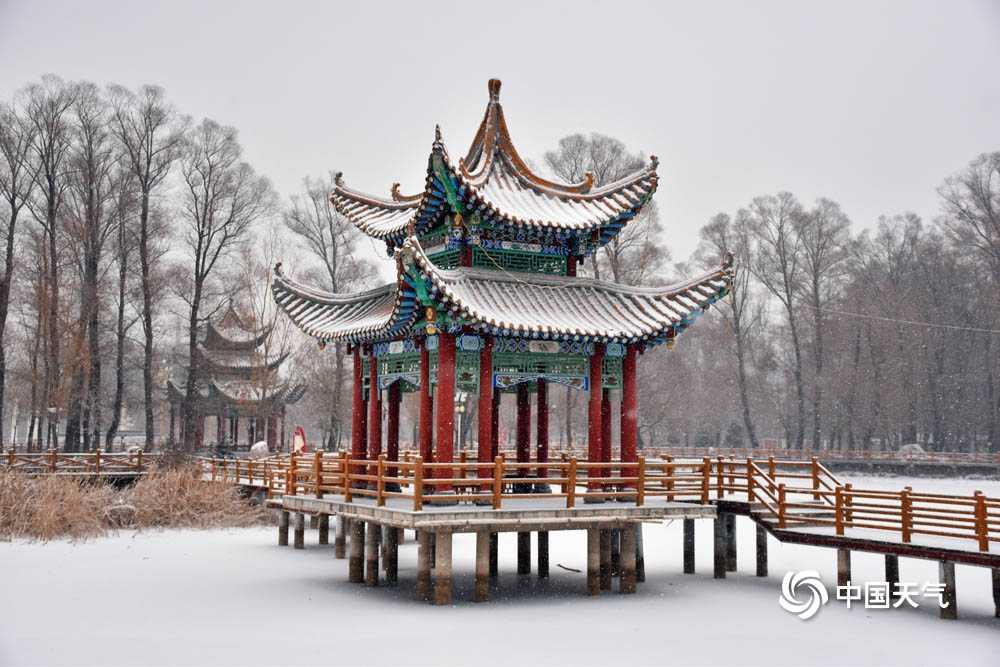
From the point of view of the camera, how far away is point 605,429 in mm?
20562

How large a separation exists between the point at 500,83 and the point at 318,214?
2858 cm

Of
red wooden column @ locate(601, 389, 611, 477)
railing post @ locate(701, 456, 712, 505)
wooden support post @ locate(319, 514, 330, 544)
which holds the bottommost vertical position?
wooden support post @ locate(319, 514, 330, 544)

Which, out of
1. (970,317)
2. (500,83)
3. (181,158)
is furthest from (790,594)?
(970,317)

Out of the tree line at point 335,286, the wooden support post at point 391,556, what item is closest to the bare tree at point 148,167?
the tree line at point 335,286

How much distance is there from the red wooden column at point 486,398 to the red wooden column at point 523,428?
97.8 inches

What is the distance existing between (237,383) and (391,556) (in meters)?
28.8

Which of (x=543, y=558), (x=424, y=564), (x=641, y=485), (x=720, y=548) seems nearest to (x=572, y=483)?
(x=641, y=485)

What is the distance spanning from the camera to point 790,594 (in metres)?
19.4

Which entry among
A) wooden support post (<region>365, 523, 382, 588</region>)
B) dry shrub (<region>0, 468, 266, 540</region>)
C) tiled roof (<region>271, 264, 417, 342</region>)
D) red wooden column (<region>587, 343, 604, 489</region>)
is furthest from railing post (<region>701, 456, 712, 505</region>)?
dry shrub (<region>0, 468, 266, 540</region>)

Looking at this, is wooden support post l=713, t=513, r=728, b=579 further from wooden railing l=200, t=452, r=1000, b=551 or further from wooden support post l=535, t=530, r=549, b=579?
wooden support post l=535, t=530, r=549, b=579

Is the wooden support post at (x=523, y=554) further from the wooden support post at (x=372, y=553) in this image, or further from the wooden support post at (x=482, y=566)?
the wooden support post at (x=482, y=566)

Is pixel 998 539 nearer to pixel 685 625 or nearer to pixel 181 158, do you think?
pixel 685 625

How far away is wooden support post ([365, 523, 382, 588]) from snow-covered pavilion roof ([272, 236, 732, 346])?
3.73 meters

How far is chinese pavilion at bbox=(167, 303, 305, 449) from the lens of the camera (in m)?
45.6
